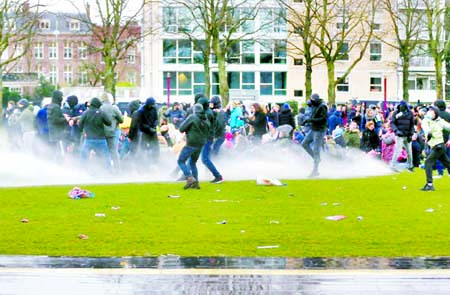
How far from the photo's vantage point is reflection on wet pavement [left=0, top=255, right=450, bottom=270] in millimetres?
10852

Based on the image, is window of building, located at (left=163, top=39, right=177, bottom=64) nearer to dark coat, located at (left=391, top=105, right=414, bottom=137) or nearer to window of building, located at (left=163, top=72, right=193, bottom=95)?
window of building, located at (left=163, top=72, right=193, bottom=95)

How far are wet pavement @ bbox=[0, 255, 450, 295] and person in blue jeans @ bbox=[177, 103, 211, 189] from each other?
26.4 feet

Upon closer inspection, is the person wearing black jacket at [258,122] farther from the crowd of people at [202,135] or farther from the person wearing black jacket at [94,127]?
the person wearing black jacket at [94,127]

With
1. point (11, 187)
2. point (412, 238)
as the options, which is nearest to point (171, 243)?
point (412, 238)

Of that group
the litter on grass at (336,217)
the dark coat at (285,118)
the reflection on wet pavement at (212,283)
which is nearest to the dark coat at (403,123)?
the dark coat at (285,118)

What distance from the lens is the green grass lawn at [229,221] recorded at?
12156 millimetres

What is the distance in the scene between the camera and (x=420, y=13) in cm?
6347

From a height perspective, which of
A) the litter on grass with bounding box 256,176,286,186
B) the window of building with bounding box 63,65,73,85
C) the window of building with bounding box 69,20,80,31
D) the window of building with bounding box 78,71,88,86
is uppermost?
the window of building with bounding box 69,20,80,31

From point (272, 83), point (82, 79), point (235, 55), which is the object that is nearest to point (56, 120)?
point (235, 55)

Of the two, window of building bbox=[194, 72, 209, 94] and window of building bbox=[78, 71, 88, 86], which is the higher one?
window of building bbox=[78, 71, 88, 86]

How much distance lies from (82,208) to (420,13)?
50.1 m

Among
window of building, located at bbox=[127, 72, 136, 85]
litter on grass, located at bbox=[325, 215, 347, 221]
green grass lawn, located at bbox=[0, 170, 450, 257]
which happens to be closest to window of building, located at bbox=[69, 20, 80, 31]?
window of building, located at bbox=[127, 72, 136, 85]

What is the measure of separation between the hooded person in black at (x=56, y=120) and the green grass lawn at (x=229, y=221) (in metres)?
4.73

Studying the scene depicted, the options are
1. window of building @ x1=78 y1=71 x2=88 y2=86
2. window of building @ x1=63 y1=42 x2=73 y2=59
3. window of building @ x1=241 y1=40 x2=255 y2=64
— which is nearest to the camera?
window of building @ x1=241 y1=40 x2=255 y2=64
